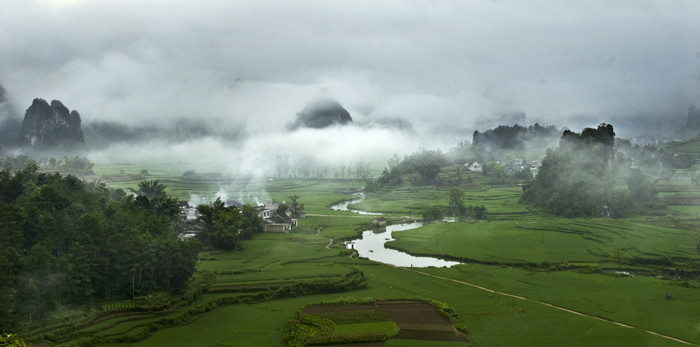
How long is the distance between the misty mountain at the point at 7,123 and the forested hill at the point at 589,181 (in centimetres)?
10295

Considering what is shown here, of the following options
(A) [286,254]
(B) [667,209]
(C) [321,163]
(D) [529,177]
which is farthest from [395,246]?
(C) [321,163]

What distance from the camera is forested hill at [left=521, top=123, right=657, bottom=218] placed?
69.0 meters

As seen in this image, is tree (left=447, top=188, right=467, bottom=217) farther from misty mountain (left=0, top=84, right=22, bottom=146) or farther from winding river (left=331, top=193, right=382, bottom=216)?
misty mountain (left=0, top=84, right=22, bottom=146)

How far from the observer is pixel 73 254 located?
93.8ft

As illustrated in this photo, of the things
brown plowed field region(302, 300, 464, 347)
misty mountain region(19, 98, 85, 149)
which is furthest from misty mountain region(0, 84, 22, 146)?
brown plowed field region(302, 300, 464, 347)

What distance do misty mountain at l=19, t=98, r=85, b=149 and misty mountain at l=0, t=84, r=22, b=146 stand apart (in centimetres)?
833

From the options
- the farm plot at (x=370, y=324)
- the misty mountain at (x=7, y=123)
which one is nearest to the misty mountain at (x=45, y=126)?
the misty mountain at (x=7, y=123)

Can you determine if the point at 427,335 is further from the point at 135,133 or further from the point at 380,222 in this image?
the point at 135,133

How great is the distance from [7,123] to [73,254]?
321ft

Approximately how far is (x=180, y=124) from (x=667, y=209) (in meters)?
144

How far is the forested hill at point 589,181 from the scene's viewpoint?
2717 inches

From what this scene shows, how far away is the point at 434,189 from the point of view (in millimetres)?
100375

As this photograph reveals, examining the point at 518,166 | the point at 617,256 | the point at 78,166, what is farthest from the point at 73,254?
the point at 518,166

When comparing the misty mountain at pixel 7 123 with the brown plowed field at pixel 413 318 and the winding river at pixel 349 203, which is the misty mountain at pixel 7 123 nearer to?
the winding river at pixel 349 203
